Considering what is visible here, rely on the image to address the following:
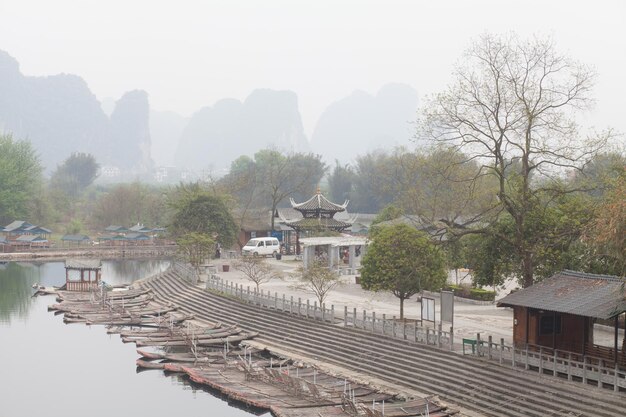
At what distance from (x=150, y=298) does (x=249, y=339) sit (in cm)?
1604

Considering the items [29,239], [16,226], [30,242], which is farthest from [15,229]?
[30,242]

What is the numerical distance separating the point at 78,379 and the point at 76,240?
61285mm

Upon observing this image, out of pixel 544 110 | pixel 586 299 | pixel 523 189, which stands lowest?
pixel 586 299

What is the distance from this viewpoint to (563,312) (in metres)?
27.1

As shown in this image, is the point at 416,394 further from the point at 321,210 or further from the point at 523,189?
the point at 321,210

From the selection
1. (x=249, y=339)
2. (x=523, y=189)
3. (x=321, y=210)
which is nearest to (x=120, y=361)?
(x=249, y=339)

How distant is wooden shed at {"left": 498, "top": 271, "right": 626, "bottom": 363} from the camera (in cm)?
2761

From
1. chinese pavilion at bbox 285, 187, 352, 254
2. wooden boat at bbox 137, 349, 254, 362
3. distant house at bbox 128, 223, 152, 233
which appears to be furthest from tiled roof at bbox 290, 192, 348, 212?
distant house at bbox 128, 223, 152, 233

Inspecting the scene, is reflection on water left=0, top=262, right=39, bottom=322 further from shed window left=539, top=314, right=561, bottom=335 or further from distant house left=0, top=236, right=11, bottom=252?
shed window left=539, top=314, right=561, bottom=335

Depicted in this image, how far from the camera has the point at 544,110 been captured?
33625 mm

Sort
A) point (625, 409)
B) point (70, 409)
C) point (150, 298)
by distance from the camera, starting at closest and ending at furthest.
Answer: point (625, 409) < point (70, 409) < point (150, 298)

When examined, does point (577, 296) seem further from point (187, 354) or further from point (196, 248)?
point (196, 248)

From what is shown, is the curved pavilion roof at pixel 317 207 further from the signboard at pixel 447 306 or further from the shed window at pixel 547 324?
the shed window at pixel 547 324

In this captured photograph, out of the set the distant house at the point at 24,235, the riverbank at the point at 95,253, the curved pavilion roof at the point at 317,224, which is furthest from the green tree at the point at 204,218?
the distant house at the point at 24,235
